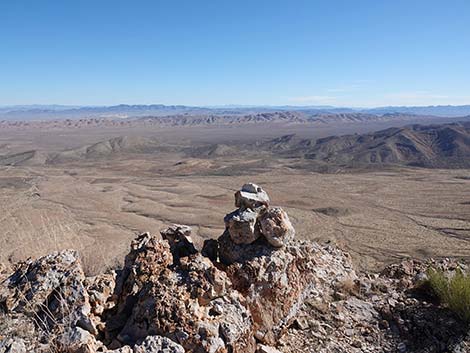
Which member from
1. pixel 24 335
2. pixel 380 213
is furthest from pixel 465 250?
pixel 24 335

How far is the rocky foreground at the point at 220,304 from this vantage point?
614cm

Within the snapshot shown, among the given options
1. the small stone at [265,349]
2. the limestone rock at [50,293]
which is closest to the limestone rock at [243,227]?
the small stone at [265,349]

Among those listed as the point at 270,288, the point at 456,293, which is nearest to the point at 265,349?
the point at 270,288

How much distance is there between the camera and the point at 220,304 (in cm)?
682

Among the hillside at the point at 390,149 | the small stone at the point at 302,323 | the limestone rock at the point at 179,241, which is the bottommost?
the hillside at the point at 390,149

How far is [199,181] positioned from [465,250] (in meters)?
33.1

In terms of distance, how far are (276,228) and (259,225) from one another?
15.6 inches

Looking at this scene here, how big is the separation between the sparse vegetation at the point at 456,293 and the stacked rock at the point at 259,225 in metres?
3.78

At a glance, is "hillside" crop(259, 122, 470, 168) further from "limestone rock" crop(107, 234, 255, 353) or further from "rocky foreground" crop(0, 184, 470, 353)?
"limestone rock" crop(107, 234, 255, 353)

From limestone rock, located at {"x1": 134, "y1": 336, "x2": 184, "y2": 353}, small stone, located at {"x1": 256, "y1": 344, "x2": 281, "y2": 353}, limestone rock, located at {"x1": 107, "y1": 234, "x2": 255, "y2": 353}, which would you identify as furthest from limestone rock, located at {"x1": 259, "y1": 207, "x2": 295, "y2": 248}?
limestone rock, located at {"x1": 134, "y1": 336, "x2": 184, "y2": 353}

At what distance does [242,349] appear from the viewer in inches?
256

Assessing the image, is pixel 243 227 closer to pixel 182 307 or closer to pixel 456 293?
pixel 182 307

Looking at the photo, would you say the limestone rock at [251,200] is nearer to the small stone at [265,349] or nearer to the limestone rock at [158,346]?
the small stone at [265,349]

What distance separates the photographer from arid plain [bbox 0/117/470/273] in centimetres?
2805
